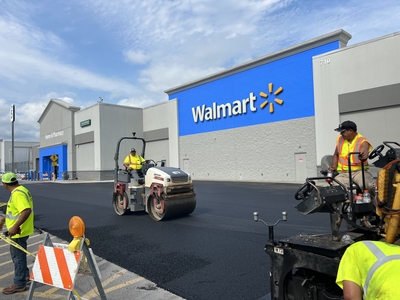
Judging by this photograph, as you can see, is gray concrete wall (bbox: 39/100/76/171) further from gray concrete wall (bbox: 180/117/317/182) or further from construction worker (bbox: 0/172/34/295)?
construction worker (bbox: 0/172/34/295)

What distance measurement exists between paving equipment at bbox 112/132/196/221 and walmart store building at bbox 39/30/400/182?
13.9m

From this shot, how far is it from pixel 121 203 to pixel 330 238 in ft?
26.3

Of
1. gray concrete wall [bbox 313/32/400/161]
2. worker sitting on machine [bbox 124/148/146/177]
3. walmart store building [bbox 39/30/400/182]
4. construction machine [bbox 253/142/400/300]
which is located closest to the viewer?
construction machine [bbox 253/142/400/300]

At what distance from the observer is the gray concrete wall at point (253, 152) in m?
22.6

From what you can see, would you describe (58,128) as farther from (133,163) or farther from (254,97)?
(133,163)

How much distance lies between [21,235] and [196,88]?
27.2 meters

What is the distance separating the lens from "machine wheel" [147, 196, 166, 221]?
8688mm

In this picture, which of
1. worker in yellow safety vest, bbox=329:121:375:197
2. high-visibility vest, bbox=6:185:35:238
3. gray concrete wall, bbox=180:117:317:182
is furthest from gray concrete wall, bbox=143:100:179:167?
worker in yellow safety vest, bbox=329:121:375:197

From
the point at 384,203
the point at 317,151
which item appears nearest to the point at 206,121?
the point at 317,151

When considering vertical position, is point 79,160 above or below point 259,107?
below

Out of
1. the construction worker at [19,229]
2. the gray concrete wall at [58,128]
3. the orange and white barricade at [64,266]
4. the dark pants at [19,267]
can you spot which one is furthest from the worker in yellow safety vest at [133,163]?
the gray concrete wall at [58,128]

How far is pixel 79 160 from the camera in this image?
38000mm

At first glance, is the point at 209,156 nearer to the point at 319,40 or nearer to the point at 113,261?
the point at 319,40

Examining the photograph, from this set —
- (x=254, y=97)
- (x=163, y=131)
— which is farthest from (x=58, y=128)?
(x=254, y=97)
